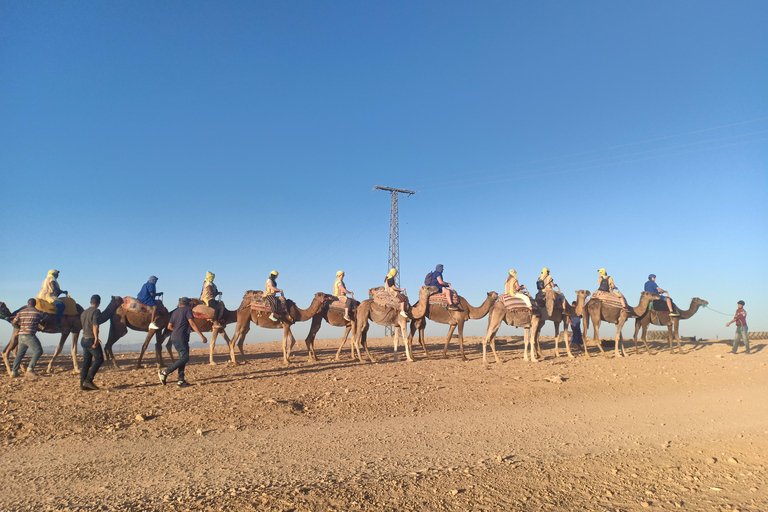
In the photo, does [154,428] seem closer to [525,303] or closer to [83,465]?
[83,465]

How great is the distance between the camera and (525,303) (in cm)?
1592

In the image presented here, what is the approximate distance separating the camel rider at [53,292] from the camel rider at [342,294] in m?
8.46

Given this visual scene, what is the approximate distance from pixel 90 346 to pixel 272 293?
605 centimetres

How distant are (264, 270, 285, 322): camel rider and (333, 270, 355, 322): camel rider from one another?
7.36 feet

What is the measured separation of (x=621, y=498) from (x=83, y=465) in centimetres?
640

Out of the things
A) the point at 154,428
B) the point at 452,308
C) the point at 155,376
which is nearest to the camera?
the point at 154,428

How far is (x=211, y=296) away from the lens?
15.3 metres

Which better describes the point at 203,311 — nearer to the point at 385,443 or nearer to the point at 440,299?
the point at 440,299

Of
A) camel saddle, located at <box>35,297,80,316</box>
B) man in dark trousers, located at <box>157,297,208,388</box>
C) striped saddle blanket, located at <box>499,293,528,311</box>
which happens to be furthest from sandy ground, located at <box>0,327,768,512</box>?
striped saddle blanket, located at <box>499,293,528,311</box>

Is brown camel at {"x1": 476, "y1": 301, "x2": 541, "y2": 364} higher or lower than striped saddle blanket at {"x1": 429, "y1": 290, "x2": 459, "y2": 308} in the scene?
lower

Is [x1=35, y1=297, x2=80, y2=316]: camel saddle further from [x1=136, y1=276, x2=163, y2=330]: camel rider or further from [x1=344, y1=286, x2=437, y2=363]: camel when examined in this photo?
[x1=344, y1=286, x2=437, y2=363]: camel

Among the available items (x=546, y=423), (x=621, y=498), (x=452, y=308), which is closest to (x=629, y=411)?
(x=546, y=423)

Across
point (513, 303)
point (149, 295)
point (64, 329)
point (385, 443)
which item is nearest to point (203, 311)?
point (149, 295)

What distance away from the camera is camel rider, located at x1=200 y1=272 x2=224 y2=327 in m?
15.2
